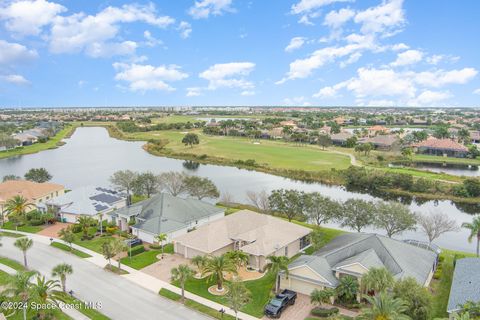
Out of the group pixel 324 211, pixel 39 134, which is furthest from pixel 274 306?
pixel 39 134

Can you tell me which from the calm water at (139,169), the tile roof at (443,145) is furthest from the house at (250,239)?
the tile roof at (443,145)

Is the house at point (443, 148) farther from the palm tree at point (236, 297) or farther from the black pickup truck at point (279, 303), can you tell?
the palm tree at point (236, 297)

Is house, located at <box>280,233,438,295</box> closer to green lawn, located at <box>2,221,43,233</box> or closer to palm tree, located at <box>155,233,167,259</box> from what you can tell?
palm tree, located at <box>155,233,167,259</box>

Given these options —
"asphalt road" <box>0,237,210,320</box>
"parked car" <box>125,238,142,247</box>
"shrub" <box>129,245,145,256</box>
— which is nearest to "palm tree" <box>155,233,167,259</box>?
"shrub" <box>129,245,145,256</box>

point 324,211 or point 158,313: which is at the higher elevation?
point 324,211

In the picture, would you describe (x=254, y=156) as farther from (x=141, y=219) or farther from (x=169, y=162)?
(x=141, y=219)

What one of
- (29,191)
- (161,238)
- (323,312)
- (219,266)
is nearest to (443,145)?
(323,312)

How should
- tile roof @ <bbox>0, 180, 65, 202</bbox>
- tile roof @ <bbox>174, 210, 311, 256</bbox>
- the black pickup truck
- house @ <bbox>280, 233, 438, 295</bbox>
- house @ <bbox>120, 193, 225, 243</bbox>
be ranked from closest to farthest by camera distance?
the black pickup truck
house @ <bbox>280, 233, 438, 295</bbox>
tile roof @ <bbox>174, 210, 311, 256</bbox>
house @ <bbox>120, 193, 225, 243</bbox>
tile roof @ <bbox>0, 180, 65, 202</bbox>

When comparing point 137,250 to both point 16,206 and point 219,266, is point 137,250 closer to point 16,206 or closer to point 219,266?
point 219,266
